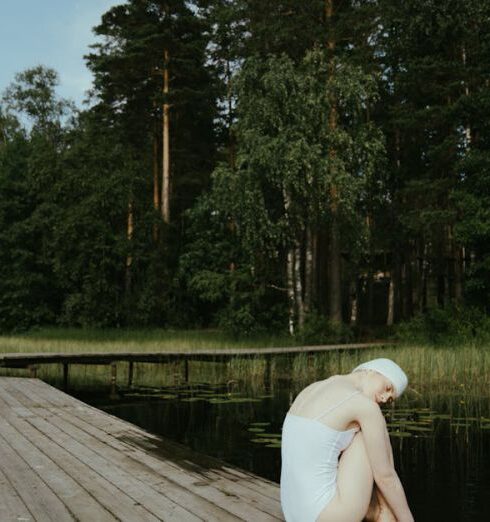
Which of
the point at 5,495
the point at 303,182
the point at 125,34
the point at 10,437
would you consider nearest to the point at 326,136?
the point at 303,182

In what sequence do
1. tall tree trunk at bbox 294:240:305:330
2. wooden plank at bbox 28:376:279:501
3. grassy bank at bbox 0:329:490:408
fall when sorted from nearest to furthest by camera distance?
wooden plank at bbox 28:376:279:501, grassy bank at bbox 0:329:490:408, tall tree trunk at bbox 294:240:305:330

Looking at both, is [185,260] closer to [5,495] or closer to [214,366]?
[214,366]

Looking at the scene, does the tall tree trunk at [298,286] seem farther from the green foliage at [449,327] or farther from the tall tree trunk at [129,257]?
the tall tree trunk at [129,257]

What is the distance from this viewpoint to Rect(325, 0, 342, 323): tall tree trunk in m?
22.6

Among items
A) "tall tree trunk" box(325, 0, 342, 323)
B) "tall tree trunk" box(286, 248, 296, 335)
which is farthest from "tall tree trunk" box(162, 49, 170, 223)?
"tall tree trunk" box(325, 0, 342, 323)

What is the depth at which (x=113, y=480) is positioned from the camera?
17.1 feet

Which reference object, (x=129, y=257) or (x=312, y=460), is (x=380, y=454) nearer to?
(x=312, y=460)

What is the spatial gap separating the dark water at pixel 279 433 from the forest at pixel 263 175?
9.38 metres

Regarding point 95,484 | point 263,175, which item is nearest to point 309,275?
point 263,175

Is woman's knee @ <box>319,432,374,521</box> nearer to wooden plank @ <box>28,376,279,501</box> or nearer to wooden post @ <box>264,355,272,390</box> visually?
wooden plank @ <box>28,376,279,501</box>

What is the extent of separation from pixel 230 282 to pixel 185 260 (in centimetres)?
329

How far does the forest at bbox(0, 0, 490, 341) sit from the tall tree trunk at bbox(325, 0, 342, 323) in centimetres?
7

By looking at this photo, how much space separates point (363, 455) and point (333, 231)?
20.0 metres

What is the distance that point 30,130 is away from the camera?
4256 cm
